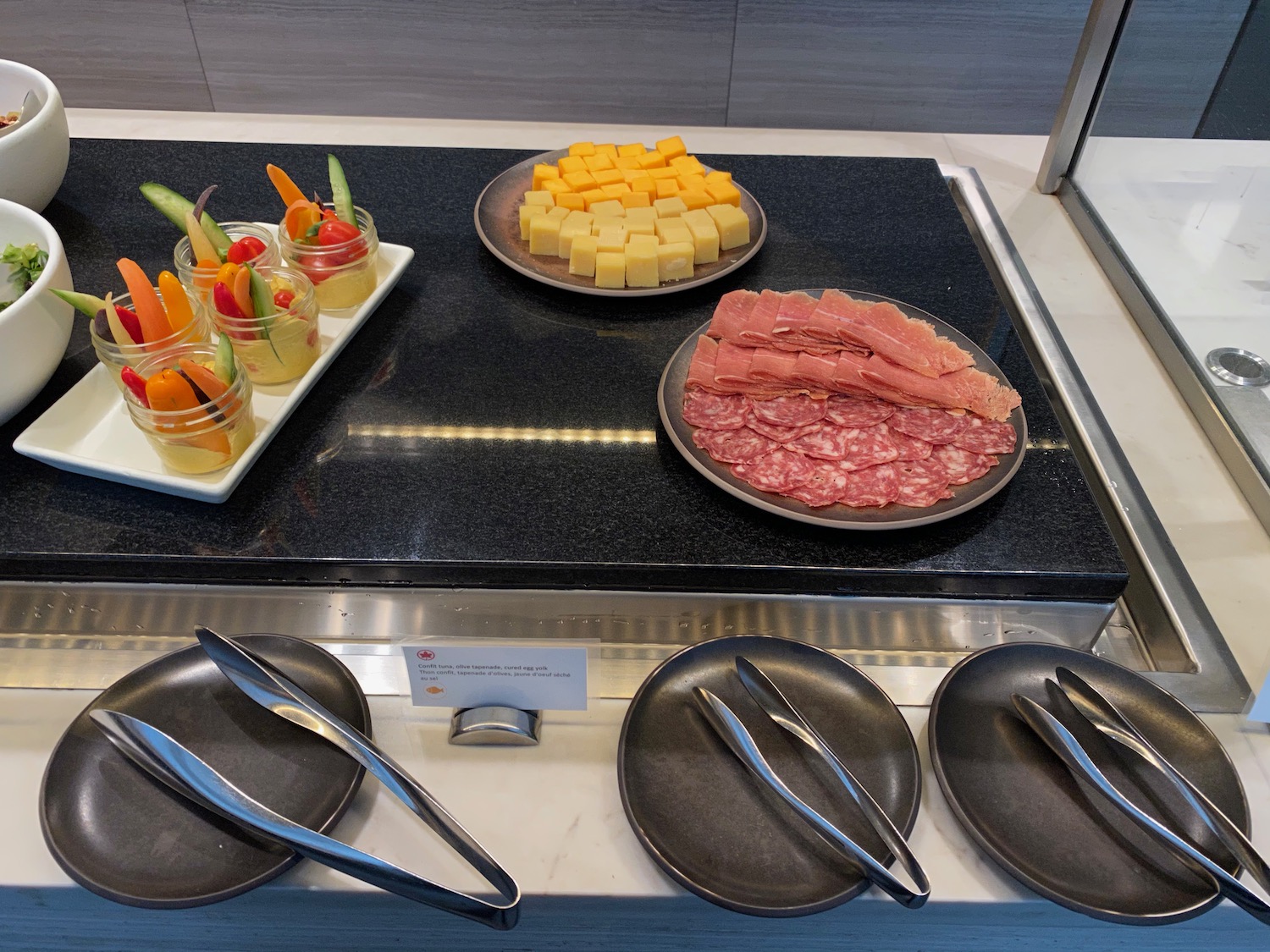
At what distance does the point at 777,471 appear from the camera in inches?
33.8

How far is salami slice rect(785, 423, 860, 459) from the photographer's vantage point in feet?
2.89

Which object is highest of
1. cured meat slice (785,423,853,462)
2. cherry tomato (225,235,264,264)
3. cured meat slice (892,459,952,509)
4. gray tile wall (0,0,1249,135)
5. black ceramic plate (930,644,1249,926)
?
cherry tomato (225,235,264,264)

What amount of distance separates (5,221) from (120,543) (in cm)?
40

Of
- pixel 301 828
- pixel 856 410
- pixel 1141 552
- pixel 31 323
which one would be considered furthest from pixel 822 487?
pixel 31 323

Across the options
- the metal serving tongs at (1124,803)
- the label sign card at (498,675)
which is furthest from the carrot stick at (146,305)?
the metal serving tongs at (1124,803)

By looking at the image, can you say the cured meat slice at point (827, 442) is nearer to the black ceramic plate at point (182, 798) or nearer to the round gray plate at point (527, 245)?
the round gray plate at point (527, 245)

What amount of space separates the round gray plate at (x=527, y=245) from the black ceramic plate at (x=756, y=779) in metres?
0.51

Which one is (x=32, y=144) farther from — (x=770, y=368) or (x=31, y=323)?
(x=770, y=368)

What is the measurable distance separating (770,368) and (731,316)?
0.34 feet

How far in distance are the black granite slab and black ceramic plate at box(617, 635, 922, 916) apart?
0.27 feet

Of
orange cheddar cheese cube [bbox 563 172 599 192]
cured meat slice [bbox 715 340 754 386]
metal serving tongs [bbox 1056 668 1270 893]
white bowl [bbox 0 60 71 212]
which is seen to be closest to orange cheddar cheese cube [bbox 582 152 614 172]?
orange cheddar cheese cube [bbox 563 172 599 192]

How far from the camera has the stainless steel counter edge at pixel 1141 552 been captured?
0.80 m

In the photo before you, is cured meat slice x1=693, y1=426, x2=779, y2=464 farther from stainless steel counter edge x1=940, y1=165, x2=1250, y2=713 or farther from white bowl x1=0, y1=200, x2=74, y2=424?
white bowl x1=0, y1=200, x2=74, y2=424

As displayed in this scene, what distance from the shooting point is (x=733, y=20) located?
211 cm
